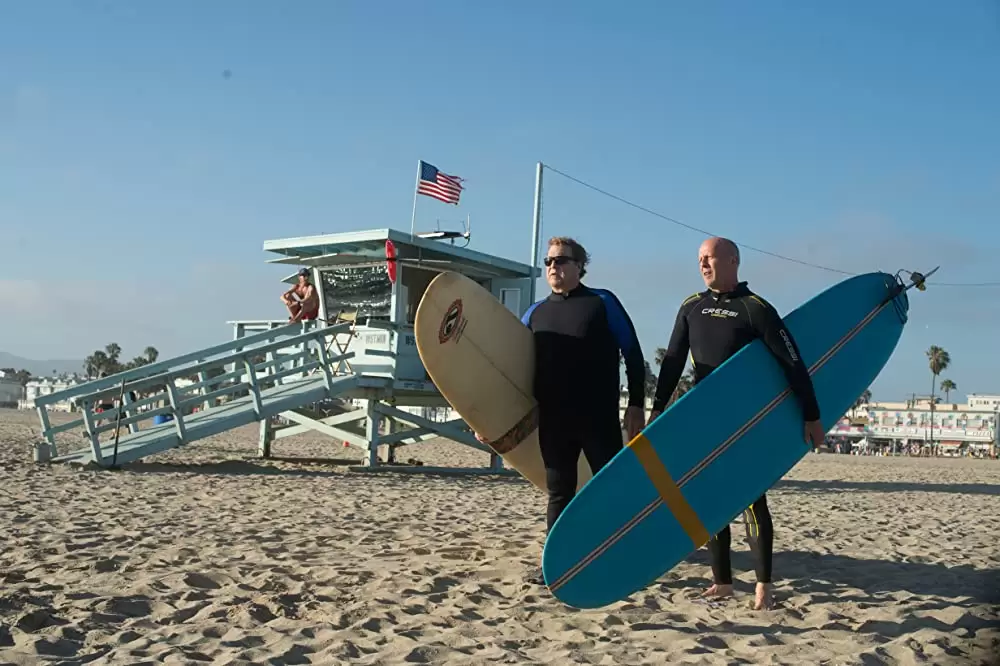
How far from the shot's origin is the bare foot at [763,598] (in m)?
3.88

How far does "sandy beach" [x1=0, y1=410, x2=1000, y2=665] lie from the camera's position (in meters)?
3.19

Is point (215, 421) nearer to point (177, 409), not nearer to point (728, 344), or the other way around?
point (177, 409)

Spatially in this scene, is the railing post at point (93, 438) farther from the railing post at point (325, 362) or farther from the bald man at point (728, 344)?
the bald man at point (728, 344)

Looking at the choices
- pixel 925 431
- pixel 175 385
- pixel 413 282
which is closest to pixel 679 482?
pixel 175 385

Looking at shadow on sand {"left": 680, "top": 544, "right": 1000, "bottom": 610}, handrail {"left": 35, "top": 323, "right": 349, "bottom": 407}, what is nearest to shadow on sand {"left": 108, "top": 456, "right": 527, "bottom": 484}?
handrail {"left": 35, "top": 323, "right": 349, "bottom": 407}

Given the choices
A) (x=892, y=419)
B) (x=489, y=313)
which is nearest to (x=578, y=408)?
(x=489, y=313)

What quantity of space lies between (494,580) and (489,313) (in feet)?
5.12

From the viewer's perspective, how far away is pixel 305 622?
138 inches

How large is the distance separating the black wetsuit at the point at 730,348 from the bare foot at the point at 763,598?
32mm

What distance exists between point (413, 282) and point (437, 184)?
2.16 m

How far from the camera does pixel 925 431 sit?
68.6 meters

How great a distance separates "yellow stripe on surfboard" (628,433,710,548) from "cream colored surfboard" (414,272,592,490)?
3.82 ft

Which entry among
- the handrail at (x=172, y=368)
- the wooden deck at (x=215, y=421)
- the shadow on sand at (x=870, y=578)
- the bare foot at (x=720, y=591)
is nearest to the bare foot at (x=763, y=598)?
the bare foot at (x=720, y=591)

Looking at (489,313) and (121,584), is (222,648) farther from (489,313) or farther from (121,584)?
(489,313)
